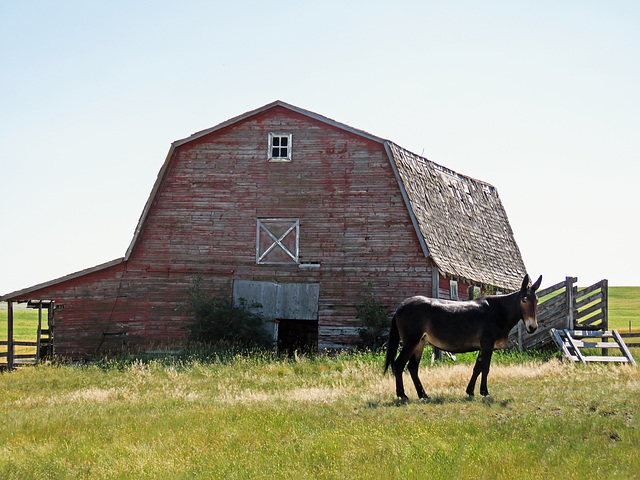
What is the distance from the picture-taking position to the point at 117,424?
11.5 m

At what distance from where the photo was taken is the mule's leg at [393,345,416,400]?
12422 millimetres

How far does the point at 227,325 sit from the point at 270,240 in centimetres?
302

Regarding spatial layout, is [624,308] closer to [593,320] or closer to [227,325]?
[593,320]

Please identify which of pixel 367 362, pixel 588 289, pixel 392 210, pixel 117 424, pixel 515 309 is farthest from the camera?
pixel 392 210

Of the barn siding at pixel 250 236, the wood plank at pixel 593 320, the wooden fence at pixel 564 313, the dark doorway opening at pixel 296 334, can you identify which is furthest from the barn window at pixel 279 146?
the wood plank at pixel 593 320

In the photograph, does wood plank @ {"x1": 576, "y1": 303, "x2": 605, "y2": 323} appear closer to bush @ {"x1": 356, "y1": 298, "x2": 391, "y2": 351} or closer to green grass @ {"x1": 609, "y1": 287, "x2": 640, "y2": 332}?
bush @ {"x1": 356, "y1": 298, "x2": 391, "y2": 351}

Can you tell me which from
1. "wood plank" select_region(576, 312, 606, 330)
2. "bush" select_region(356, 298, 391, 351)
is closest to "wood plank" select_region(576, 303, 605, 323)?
"wood plank" select_region(576, 312, 606, 330)

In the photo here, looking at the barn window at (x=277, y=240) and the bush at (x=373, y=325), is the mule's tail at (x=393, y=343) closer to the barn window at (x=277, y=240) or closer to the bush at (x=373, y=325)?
the bush at (x=373, y=325)

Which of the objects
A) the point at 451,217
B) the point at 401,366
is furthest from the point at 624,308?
the point at 401,366

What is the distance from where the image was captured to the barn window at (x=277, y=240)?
23.3 metres

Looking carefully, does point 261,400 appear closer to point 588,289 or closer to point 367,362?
point 367,362

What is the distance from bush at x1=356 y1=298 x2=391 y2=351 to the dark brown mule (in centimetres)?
930

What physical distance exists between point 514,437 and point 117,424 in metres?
5.99

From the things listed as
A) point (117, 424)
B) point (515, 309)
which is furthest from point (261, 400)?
point (515, 309)
